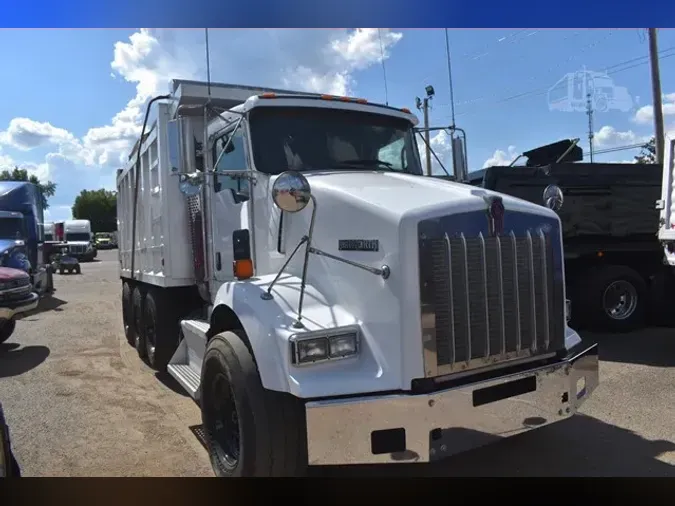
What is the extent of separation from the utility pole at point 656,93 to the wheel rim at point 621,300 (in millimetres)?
5768

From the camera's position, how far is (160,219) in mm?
6184

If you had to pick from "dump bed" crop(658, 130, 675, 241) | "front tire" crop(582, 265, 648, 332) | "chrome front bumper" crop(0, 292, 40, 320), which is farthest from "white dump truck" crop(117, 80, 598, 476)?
"chrome front bumper" crop(0, 292, 40, 320)

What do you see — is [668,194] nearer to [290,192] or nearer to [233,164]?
[233,164]

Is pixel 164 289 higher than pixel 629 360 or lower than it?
higher

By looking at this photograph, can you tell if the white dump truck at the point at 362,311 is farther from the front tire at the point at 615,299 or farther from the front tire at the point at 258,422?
the front tire at the point at 615,299

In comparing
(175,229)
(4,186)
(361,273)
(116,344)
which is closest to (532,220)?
(361,273)

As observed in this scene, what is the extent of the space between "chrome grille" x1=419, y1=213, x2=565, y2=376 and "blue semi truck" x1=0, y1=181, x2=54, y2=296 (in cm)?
1250

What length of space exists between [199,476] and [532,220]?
290cm

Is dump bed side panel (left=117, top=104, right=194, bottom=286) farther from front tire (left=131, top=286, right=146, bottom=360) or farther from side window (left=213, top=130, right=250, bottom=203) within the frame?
side window (left=213, top=130, right=250, bottom=203)

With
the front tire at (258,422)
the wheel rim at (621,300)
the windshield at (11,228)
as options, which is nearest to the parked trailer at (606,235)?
the wheel rim at (621,300)

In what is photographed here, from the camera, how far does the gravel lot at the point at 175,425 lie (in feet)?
13.4

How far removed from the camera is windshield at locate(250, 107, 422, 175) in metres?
4.30

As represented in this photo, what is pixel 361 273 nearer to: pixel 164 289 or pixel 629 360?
pixel 164 289

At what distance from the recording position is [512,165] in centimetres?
815
